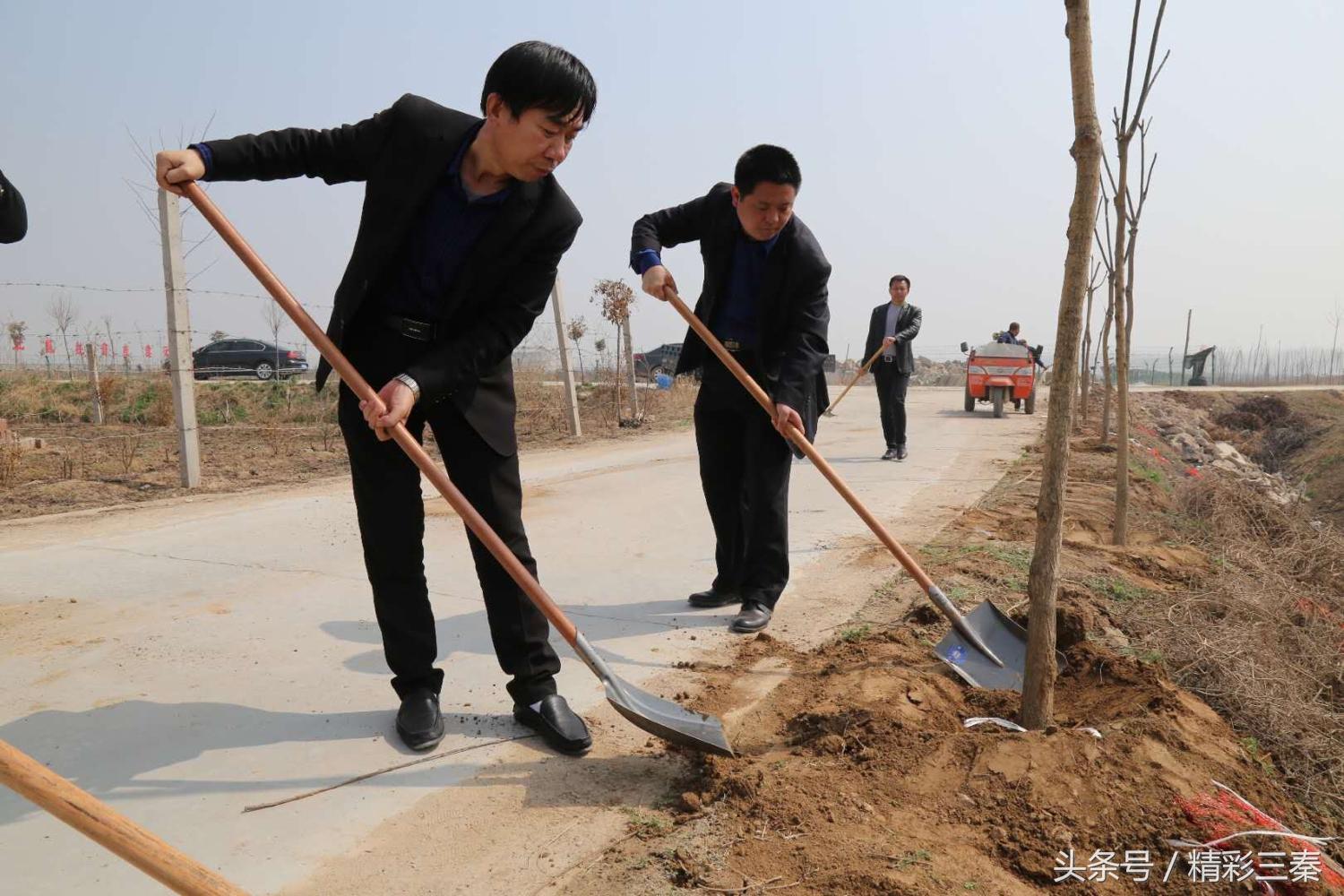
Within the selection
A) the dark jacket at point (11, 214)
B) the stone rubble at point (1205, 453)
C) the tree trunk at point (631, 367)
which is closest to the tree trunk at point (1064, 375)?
the dark jacket at point (11, 214)

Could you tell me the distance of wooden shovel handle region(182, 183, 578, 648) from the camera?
2338mm

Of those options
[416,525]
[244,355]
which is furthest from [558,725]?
[244,355]

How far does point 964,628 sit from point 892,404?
254 inches

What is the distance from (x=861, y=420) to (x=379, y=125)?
43.4ft

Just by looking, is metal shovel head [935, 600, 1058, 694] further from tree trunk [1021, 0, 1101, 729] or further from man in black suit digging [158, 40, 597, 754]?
man in black suit digging [158, 40, 597, 754]

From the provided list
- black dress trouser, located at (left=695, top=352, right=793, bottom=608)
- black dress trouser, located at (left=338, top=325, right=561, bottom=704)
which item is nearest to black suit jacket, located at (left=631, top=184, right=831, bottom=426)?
black dress trouser, located at (left=695, top=352, right=793, bottom=608)

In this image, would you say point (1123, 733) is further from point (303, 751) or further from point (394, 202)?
point (394, 202)

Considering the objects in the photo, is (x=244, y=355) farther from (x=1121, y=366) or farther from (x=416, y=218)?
(x=416, y=218)

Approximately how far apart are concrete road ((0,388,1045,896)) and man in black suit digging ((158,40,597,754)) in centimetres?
32

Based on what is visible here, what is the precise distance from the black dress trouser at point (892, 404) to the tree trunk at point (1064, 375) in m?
6.90

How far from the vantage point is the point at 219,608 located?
3764 millimetres

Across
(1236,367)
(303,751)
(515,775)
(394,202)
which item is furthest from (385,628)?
(1236,367)

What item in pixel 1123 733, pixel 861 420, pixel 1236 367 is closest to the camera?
pixel 1123 733

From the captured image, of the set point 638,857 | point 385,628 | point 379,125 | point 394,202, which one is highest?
point 379,125
